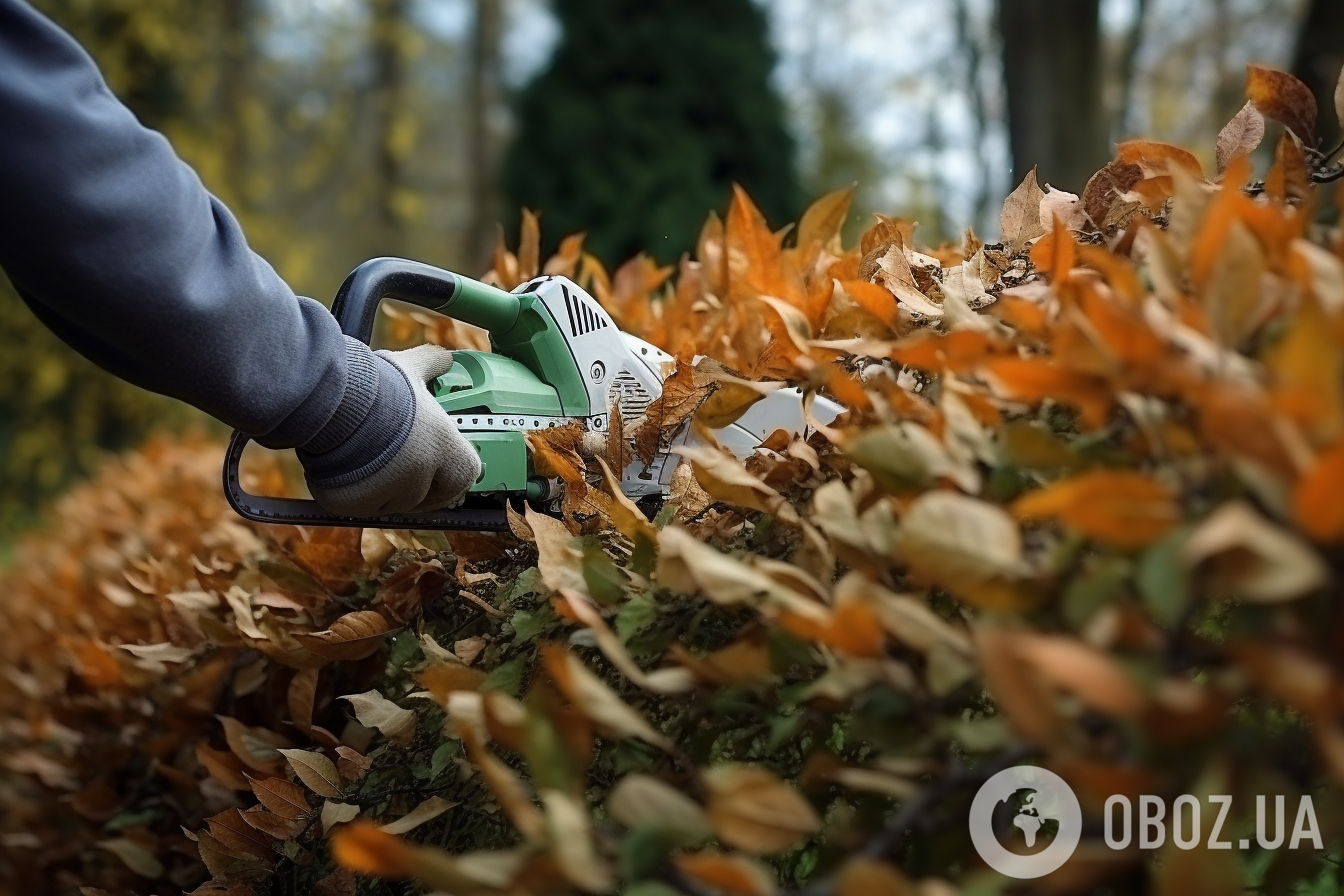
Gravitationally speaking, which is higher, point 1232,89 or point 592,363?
point 1232,89

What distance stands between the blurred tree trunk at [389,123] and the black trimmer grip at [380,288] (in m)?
12.6

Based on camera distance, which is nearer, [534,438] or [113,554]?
[534,438]

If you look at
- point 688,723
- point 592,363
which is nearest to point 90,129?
point 592,363

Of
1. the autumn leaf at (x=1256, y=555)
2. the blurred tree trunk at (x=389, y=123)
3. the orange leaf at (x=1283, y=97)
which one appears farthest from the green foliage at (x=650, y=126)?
the autumn leaf at (x=1256, y=555)

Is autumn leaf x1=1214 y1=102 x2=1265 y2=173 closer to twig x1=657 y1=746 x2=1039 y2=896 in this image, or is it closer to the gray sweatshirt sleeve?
twig x1=657 y1=746 x2=1039 y2=896

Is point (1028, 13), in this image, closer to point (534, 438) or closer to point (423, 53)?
point (534, 438)

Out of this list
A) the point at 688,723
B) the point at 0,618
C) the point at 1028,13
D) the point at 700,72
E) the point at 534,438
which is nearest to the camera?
the point at 688,723

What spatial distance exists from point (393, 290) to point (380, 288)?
2 centimetres

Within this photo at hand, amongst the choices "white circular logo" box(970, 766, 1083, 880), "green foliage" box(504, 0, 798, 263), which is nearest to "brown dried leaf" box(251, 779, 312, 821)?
"white circular logo" box(970, 766, 1083, 880)

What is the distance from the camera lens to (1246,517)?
65 centimetres

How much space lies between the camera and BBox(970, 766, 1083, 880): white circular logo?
77 cm

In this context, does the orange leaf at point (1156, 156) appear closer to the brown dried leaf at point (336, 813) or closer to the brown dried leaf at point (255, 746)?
the brown dried leaf at point (336, 813)

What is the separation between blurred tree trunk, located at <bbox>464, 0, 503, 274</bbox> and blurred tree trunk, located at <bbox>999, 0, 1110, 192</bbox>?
812 centimetres

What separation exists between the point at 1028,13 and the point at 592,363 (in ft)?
18.2
